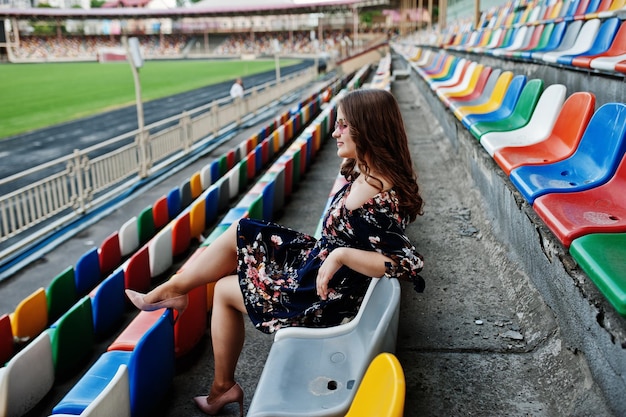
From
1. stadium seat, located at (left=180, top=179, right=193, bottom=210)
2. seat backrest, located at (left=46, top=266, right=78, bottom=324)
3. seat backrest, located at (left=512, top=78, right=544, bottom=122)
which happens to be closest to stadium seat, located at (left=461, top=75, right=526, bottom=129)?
seat backrest, located at (left=512, top=78, right=544, bottom=122)

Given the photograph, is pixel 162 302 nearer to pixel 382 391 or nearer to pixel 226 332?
pixel 226 332

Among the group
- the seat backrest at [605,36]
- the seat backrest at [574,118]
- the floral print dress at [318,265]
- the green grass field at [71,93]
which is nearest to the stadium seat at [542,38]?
the seat backrest at [605,36]

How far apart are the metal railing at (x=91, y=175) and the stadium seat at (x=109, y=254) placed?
4.85 feet

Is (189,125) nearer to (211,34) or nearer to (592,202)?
(592,202)

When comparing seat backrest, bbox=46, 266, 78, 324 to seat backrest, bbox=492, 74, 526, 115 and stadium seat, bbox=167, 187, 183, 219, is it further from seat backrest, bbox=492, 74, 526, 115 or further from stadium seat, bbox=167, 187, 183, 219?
seat backrest, bbox=492, 74, 526, 115

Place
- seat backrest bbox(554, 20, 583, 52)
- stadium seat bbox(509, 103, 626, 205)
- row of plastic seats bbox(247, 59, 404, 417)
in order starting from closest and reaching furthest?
row of plastic seats bbox(247, 59, 404, 417), stadium seat bbox(509, 103, 626, 205), seat backrest bbox(554, 20, 583, 52)

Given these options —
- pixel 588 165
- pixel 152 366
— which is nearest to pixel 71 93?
pixel 152 366

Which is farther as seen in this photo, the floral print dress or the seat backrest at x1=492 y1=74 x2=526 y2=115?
the seat backrest at x1=492 y1=74 x2=526 y2=115

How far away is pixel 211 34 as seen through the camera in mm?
67375

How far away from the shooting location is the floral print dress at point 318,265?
6.08 feet

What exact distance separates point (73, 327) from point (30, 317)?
761mm

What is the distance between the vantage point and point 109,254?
4.85 m

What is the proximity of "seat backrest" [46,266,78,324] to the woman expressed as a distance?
218cm

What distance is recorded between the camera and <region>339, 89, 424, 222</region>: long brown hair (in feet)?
6.17
